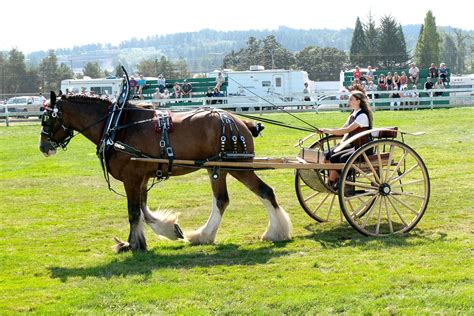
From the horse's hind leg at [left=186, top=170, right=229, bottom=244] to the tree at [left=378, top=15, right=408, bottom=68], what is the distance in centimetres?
9108

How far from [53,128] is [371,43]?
96331mm

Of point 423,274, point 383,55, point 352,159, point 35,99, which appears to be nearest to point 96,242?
point 352,159

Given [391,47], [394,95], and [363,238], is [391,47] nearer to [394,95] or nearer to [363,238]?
[394,95]

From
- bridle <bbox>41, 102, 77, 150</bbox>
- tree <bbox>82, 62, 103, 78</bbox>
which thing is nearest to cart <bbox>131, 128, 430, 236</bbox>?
bridle <bbox>41, 102, 77, 150</bbox>

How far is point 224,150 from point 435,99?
27.3 meters

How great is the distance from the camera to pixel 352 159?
32.5 feet

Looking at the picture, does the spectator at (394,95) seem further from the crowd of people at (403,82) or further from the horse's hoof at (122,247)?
the horse's hoof at (122,247)

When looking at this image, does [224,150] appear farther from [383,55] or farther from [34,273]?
[383,55]

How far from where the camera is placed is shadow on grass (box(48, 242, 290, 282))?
8719 millimetres

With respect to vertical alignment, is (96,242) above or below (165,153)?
below

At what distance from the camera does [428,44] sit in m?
100

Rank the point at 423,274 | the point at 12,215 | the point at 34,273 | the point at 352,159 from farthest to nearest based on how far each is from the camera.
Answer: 1. the point at 12,215
2. the point at 352,159
3. the point at 34,273
4. the point at 423,274

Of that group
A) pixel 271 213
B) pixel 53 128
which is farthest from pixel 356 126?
pixel 53 128

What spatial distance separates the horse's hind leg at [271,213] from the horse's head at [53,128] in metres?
2.35
